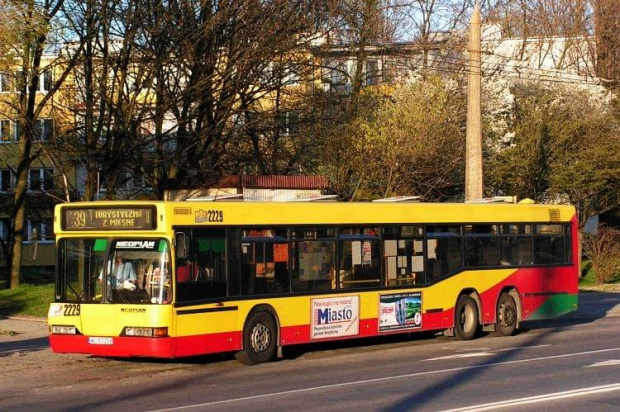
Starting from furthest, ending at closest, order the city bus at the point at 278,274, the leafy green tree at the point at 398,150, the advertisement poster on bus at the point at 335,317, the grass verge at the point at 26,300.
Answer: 1. the leafy green tree at the point at 398,150
2. the grass verge at the point at 26,300
3. the advertisement poster on bus at the point at 335,317
4. the city bus at the point at 278,274

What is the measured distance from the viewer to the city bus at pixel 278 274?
15.5 m

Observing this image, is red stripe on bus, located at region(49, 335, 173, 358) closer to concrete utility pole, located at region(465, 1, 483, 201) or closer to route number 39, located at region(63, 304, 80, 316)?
route number 39, located at region(63, 304, 80, 316)

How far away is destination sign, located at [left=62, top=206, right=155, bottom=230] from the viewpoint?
15.6 m

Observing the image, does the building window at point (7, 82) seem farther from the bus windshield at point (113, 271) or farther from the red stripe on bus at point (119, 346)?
the red stripe on bus at point (119, 346)

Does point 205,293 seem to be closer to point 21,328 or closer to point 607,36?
point 21,328

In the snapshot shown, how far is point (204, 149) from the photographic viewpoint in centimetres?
3112

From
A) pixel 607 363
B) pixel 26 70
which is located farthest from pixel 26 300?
pixel 607 363

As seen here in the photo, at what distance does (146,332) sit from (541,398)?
5.81 m

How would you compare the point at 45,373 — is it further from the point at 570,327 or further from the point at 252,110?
the point at 252,110

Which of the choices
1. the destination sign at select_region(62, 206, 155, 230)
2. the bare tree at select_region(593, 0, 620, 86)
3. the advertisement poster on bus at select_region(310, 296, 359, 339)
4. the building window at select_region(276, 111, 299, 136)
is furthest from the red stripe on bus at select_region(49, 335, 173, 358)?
the bare tree at select_region(593, 0, 620, 86)

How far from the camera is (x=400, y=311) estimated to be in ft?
63.2

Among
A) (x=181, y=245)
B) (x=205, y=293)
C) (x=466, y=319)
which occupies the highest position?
(x=181, y=245)

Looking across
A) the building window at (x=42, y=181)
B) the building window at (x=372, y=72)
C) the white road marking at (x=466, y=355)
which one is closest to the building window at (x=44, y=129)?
the building window at (x=42, y=181)

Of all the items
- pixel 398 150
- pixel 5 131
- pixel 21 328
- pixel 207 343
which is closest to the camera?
pixel 207 343
